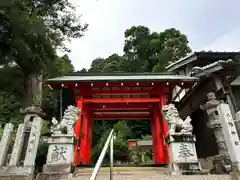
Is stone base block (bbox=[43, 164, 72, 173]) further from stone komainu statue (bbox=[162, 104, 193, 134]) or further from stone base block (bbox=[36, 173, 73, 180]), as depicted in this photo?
stone komainu statue (bbox=[162, 104, 193, 134])

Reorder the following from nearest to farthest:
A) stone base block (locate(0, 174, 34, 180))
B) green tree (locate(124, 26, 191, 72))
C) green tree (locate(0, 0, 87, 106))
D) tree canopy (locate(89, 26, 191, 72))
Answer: stone base block (locate(0, 174, 34, 180)) < green tree (locate(0, 0, 87, 106)) < green tree (locate(124, 26, 191, 72)) < tree canopy (locate(89, 26, 191, 72))

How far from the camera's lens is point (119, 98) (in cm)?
798

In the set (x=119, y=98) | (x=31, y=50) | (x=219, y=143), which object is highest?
(x=31, y=50)

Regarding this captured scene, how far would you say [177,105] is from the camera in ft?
30.7

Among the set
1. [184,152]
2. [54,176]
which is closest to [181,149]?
[184,152]

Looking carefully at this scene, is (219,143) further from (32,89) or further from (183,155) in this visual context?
(32,89)

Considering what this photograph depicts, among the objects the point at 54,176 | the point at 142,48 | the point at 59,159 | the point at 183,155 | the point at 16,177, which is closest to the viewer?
the point at 16,177

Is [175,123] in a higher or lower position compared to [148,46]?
lower

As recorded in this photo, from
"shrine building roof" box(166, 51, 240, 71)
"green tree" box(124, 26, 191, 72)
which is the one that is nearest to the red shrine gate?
"shrine building roof" box(166, 51, 240, 71)

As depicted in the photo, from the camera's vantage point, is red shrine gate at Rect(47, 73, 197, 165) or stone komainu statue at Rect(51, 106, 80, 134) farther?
red shrine gate at Rect(47, 73, 197, 165)

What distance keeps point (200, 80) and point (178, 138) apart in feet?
10.7

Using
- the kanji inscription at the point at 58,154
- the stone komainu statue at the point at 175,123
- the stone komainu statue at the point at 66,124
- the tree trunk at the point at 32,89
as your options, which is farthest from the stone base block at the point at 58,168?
the tree trunk at the point at 32,89

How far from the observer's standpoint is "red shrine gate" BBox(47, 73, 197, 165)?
7.20m

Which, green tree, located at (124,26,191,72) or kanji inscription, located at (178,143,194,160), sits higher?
green tree, located at (124,26,191,72)
